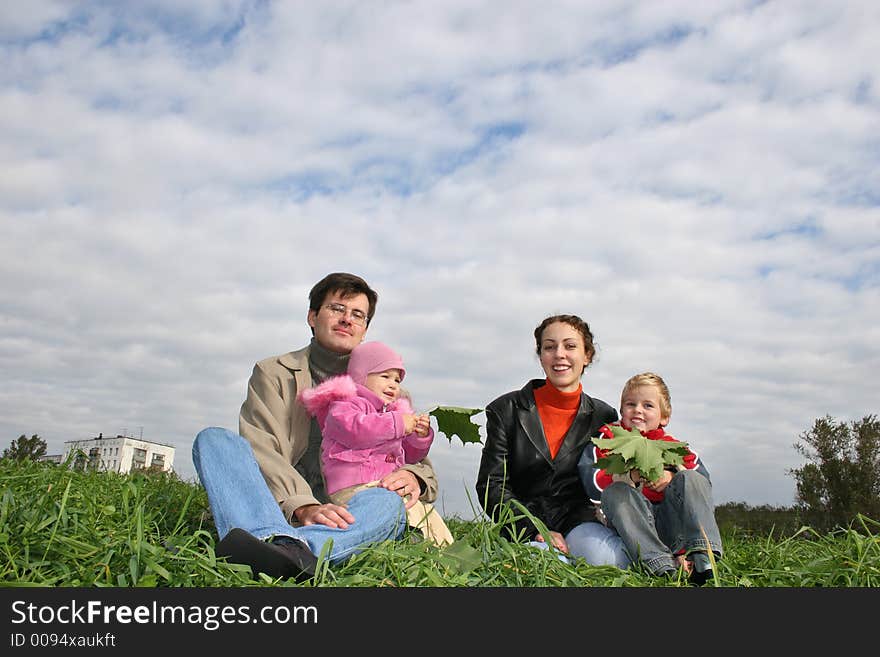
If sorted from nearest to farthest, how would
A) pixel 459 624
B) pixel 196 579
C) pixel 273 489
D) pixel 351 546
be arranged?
pixel 459 624 < pixel 196 579 < pixel 351 546 < pixel 273 489

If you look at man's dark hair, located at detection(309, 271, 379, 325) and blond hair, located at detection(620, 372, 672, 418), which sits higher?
man's dark hair, located at detection(309, 271, 379, 325)

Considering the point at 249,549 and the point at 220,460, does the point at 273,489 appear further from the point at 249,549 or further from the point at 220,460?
the point at 249,549

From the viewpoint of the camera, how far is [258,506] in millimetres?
3904

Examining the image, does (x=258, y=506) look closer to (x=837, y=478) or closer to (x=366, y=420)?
(x=366, y=420)

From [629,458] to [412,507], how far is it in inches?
52.6

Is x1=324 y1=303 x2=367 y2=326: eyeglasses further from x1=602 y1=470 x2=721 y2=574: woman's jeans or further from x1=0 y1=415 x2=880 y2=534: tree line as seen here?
x1=0 y1=415 x2=880 y2=534: tree line

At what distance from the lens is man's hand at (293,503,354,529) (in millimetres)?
4012

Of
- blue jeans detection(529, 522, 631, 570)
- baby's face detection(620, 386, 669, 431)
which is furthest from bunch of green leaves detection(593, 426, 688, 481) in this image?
blue jeans detection(529, 522, 631, 570)

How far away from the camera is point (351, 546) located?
3.97 meters

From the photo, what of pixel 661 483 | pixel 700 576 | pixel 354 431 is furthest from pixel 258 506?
pixel 700 576

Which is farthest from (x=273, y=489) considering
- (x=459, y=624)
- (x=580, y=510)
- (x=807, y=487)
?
(x=807, y=487)

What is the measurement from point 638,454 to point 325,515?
1.84 m

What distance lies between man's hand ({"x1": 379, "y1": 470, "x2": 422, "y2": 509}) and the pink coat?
0.30 ft

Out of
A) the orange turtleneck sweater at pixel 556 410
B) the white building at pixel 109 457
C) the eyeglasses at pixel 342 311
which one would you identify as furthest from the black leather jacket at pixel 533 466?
the white building at pixel 109 457
